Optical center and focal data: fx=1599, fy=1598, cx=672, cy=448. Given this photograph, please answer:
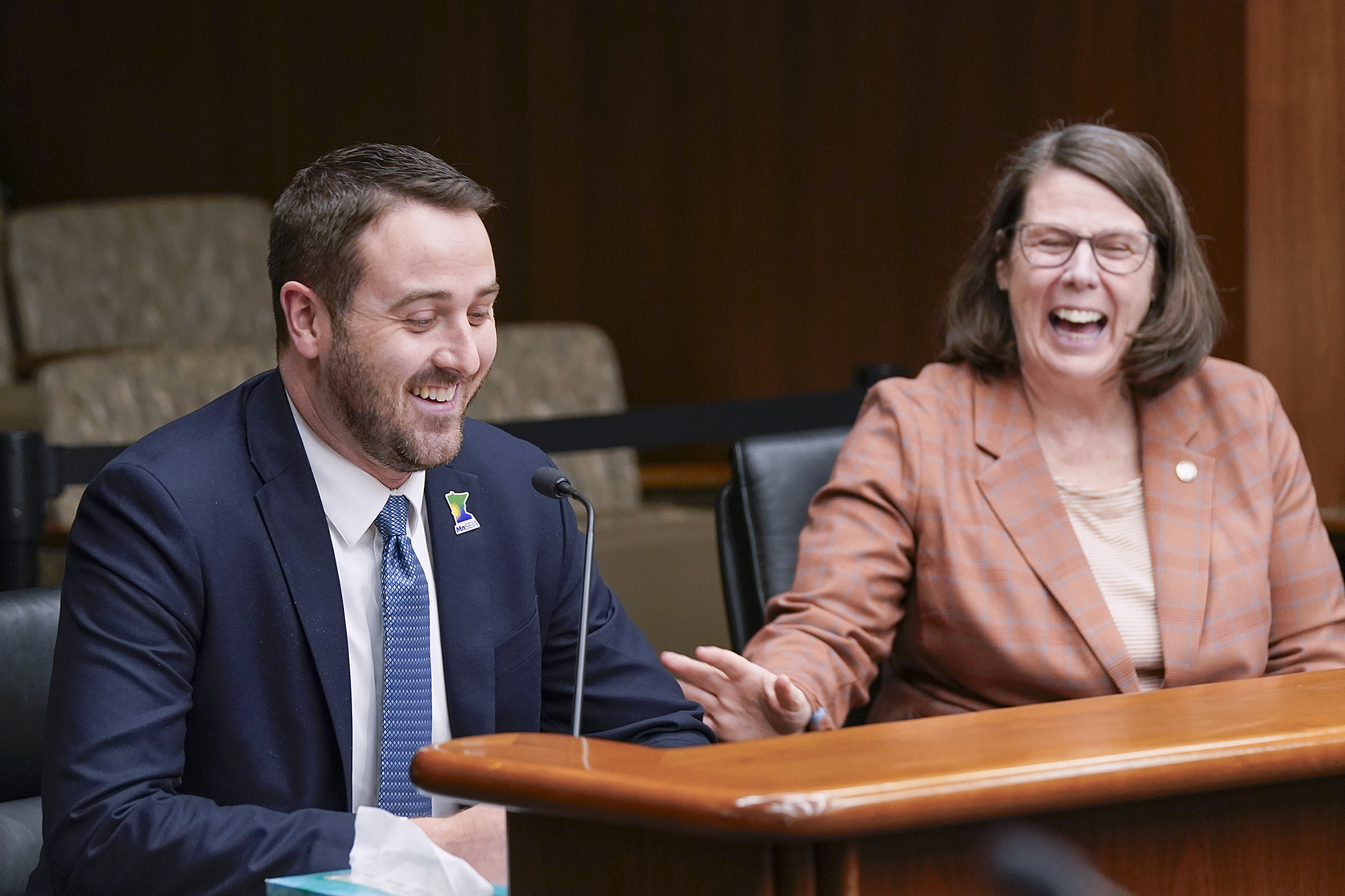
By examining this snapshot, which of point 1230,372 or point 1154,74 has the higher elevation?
point 1154,74

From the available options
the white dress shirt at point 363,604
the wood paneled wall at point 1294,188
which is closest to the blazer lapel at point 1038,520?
the white dress shirt at point 363,604

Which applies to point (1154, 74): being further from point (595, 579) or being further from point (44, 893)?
point (44, 893)

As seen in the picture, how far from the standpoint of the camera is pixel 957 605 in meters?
2.01

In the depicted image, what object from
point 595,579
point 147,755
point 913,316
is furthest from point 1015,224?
point 913,316

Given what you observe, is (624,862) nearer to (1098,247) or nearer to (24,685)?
(24,685)

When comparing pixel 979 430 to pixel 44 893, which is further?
pixel 979 430

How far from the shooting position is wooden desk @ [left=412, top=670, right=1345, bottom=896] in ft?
2.75

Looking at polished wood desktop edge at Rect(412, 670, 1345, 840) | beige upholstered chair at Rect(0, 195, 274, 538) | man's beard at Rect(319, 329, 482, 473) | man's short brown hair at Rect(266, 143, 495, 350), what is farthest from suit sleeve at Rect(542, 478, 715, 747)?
beige upholstered chair at Rect(0, 195, 274, 538)

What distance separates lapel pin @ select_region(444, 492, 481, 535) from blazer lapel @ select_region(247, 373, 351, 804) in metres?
0.14

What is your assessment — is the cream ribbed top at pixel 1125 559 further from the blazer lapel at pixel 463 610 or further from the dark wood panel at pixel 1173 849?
the dark wood panel at pixel 1173 849

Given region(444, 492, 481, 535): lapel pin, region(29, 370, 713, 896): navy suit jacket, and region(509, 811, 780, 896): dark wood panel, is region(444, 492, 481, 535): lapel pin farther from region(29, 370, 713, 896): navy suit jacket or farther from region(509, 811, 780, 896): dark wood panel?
region(509, 811, 780, 896): dark wood panel

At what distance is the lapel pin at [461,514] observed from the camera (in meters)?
1.55

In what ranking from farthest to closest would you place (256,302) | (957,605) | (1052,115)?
(256,302)
(1052,115)
(957,605)

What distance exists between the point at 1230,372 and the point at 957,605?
555mm
